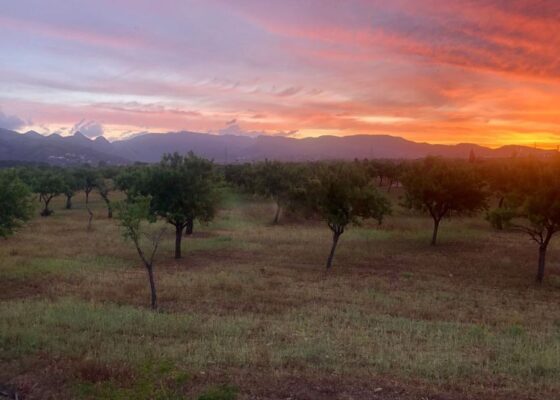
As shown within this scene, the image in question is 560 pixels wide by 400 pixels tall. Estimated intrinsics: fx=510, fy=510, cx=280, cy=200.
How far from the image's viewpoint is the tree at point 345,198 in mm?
34438

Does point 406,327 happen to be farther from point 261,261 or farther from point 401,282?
point 261,261

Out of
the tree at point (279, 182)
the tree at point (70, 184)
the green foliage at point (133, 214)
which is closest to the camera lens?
the green foliage at point (133, 214)

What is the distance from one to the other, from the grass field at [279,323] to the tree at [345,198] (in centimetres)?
339

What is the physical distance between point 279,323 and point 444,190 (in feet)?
96.7

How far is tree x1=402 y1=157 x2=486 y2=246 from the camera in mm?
44188

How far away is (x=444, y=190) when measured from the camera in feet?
144

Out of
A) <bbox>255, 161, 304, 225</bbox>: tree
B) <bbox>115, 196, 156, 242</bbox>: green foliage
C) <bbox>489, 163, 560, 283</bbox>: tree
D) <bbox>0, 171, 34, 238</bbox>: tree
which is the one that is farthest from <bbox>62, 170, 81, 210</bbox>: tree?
<bbox>489, 163, 560, 283</bbox>: tree

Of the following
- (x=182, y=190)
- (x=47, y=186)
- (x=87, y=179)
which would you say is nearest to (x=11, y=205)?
(x=182, y=190)

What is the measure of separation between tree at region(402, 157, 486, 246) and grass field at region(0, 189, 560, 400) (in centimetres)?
420

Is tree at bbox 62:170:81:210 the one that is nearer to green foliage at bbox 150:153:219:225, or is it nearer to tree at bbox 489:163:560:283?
green foliage at bbox 150:153:219:225

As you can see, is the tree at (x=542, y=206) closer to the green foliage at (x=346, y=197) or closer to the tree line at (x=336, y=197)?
the tree line at (x=336, y=197)

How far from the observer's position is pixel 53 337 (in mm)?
15086

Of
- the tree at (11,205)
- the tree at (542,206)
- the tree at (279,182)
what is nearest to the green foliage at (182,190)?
the tree at (11,205)

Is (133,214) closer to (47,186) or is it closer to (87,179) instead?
(47,186)
